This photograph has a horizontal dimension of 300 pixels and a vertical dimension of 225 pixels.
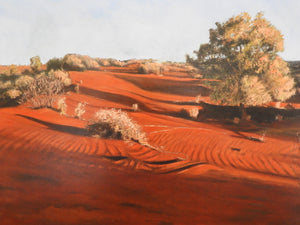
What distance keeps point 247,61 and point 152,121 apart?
13.0 feet

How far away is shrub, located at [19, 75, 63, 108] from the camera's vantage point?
20.2 ft

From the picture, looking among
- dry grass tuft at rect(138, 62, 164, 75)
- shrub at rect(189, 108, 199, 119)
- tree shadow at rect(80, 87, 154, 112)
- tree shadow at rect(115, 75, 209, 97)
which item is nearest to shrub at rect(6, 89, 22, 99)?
tree shadow at rect(80, 87, 154, 112)

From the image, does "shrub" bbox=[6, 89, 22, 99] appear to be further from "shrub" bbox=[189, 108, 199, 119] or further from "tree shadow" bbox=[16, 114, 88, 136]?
"shrub" bbox=[189, 108, 199, 119]

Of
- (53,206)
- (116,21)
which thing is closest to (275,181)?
(53,206)

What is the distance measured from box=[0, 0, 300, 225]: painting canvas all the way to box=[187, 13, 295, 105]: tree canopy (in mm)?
39

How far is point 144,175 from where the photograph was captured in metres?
2.94

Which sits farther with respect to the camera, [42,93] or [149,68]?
[149,68]

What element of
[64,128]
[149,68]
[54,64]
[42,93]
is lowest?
[64,128]

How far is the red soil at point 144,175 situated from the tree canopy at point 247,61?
5.26ft

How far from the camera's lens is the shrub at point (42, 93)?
6.16m

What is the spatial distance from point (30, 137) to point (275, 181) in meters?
4.49

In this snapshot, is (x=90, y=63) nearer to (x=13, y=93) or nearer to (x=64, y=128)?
(x=13, y=93)

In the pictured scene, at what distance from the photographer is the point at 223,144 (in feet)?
16.8

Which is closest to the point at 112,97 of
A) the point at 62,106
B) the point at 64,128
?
the point at 62,106
